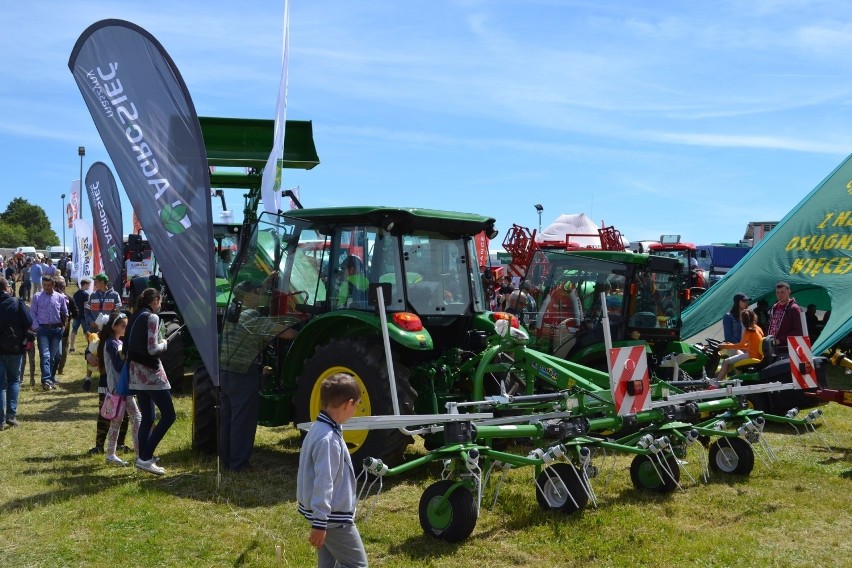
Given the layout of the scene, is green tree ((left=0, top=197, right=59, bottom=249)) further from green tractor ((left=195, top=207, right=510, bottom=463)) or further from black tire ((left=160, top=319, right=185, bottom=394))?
green tractor ((left=195, top=207, right=510, bottom=463))

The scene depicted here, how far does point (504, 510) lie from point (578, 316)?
13.8 feet

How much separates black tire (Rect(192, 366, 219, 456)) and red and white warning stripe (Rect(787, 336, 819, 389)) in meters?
5.46

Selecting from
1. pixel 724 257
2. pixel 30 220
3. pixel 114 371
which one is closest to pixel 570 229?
pixel 724 257

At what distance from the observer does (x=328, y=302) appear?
24.3ft

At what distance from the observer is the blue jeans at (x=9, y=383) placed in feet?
30.5

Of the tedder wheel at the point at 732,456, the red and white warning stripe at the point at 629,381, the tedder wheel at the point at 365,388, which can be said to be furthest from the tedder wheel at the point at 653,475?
the tedder wheel at the point at 365,388

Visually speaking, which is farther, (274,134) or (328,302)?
(274,134)

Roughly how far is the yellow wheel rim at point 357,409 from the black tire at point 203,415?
4.30 ft

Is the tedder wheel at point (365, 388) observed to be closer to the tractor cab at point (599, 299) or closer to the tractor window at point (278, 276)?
the tractor window at point (278, 276)

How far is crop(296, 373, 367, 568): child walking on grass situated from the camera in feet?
11.9

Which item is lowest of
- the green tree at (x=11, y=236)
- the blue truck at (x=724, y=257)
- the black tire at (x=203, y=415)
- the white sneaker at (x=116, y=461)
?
the white sneaker at (x=116, y=461)

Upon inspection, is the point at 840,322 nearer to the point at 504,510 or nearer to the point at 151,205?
the point at 504,510

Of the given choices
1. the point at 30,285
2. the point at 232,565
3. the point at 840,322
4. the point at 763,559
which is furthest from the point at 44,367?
the point at 30,285

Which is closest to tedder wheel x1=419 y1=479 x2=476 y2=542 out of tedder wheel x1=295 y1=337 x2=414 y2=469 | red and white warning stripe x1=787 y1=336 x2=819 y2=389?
tedder wheel x1=295 y1=337 x2=414 y2=469
